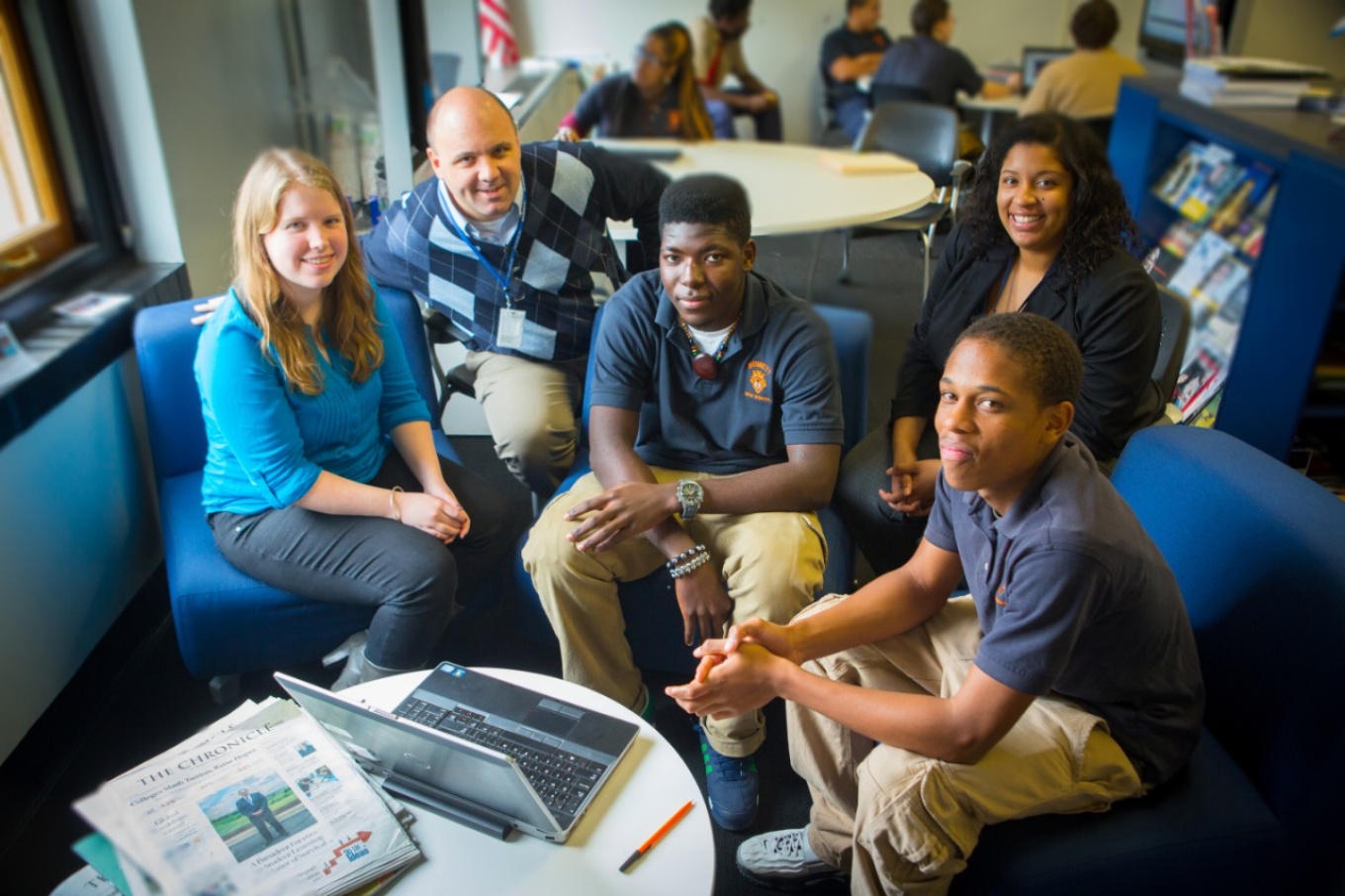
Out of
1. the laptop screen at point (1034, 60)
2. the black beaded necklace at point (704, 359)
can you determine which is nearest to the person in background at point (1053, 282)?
the black beaded necklace at point (704, 359)

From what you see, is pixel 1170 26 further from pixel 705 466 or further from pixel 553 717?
pixel 553 717

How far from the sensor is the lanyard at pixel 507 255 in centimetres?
190

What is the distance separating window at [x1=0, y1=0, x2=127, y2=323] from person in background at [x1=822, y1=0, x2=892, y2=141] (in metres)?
3.93

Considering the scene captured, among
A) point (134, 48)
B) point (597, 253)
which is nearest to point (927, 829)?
point (597, 253)

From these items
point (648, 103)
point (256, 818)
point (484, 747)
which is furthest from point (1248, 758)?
point (648, 103)

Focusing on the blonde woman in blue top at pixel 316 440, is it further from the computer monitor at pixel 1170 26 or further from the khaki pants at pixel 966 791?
the computer monitor at pixel 1170 26

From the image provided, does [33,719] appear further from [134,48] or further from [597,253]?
[597,253]

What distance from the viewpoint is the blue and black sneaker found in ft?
5.11

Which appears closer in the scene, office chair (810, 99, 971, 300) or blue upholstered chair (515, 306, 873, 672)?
blue upholstered chair (515, 306, 873, 672)

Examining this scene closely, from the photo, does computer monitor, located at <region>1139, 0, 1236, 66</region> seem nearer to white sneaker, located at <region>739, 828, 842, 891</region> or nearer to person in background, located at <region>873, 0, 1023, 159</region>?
person in background, located at <region>873, 0, 1023, 159</region>

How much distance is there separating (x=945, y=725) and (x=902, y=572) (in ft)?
0.94

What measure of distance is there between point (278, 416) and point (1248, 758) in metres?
1.46

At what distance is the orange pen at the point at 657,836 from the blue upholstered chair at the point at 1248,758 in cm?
37

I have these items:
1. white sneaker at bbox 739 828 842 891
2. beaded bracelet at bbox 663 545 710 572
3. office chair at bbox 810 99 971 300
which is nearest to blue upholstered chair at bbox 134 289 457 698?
beaded bracelet at bbox 663 545 710 572
